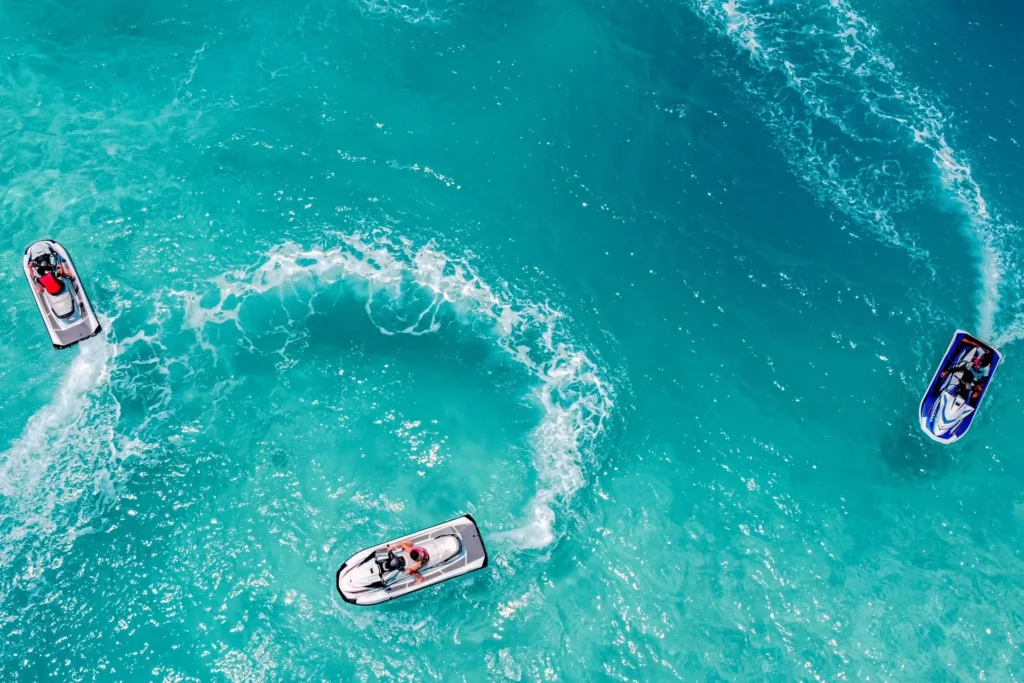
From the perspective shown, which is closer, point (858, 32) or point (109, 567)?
point (109, 567)

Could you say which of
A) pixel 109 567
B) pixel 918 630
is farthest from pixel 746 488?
pixel 109 567

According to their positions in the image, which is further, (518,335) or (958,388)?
(518,335)

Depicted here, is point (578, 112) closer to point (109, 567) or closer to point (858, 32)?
point (858, 32)

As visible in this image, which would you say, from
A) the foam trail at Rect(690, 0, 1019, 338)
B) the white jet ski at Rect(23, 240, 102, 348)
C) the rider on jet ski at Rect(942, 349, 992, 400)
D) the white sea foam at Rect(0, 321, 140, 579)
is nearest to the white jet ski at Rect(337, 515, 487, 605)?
the white sea foam at Rect(0, 321, 140, 579)

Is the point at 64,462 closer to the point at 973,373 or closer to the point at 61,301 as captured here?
the point at 61,301

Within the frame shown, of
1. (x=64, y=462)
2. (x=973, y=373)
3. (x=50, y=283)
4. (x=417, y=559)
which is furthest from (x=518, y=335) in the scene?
(x=973, y=373)
